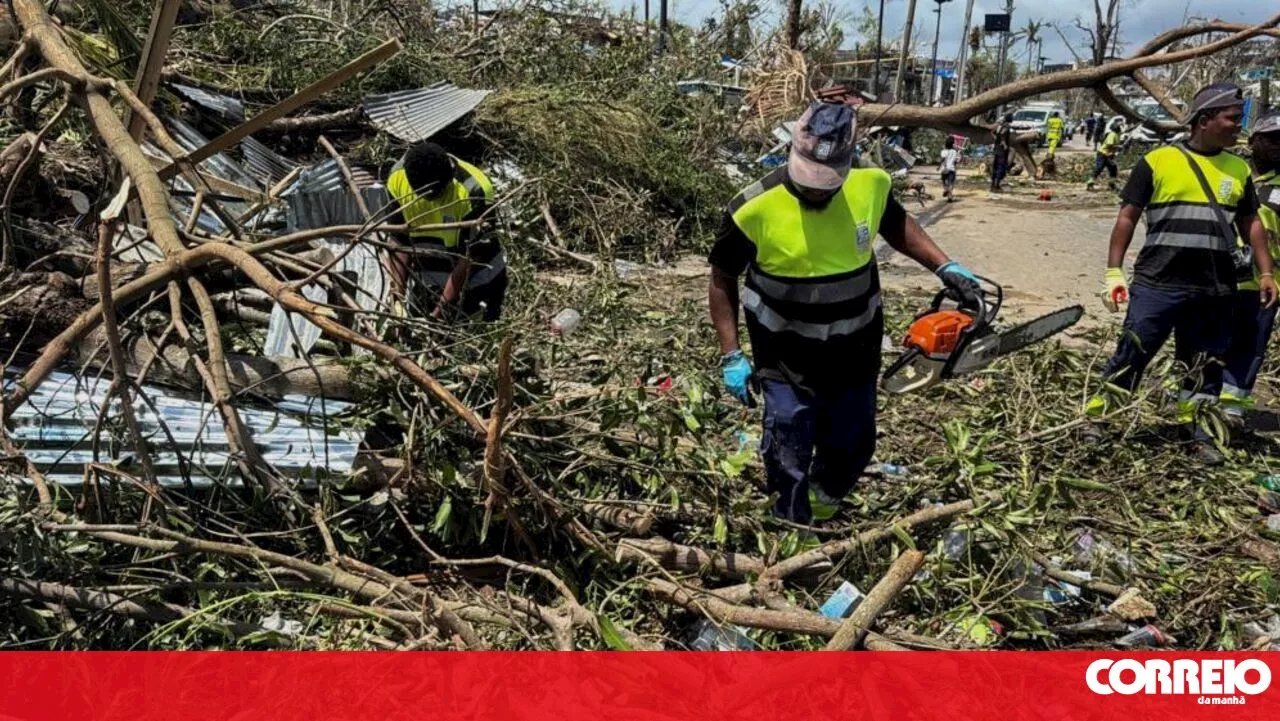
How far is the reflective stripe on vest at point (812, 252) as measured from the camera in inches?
107

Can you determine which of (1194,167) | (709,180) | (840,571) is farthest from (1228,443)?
(709,180)

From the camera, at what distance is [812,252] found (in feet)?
8.98

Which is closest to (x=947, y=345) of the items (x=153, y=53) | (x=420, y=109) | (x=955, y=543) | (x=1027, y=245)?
(x=955, y=543)

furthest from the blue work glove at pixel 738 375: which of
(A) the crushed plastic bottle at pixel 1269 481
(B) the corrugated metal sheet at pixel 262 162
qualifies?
(B) the corrugated metal sheet at pixel 262 162

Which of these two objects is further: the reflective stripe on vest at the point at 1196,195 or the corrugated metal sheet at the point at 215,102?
the corrugated metal sheet at the point at 215,102

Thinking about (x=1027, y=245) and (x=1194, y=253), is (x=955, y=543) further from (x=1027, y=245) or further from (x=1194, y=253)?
(x=1027, y=245)

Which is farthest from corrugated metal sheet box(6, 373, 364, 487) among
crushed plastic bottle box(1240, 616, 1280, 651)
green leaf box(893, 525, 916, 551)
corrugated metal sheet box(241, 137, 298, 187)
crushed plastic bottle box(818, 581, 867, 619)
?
corrugated metal sheet box(241, 137, 298, 187)

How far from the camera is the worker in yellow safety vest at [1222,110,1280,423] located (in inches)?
151

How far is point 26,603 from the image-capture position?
2.27 m

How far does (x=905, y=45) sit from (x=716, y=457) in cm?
1949

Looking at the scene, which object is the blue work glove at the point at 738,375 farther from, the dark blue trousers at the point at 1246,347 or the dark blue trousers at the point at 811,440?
the dark blue trousers at the point at 1246,347

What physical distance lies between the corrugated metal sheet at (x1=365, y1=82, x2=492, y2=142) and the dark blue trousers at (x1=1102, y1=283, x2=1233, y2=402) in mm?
5157

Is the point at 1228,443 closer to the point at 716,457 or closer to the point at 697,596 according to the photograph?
the point at 716,457

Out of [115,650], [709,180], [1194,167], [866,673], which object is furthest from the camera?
[709,180]
